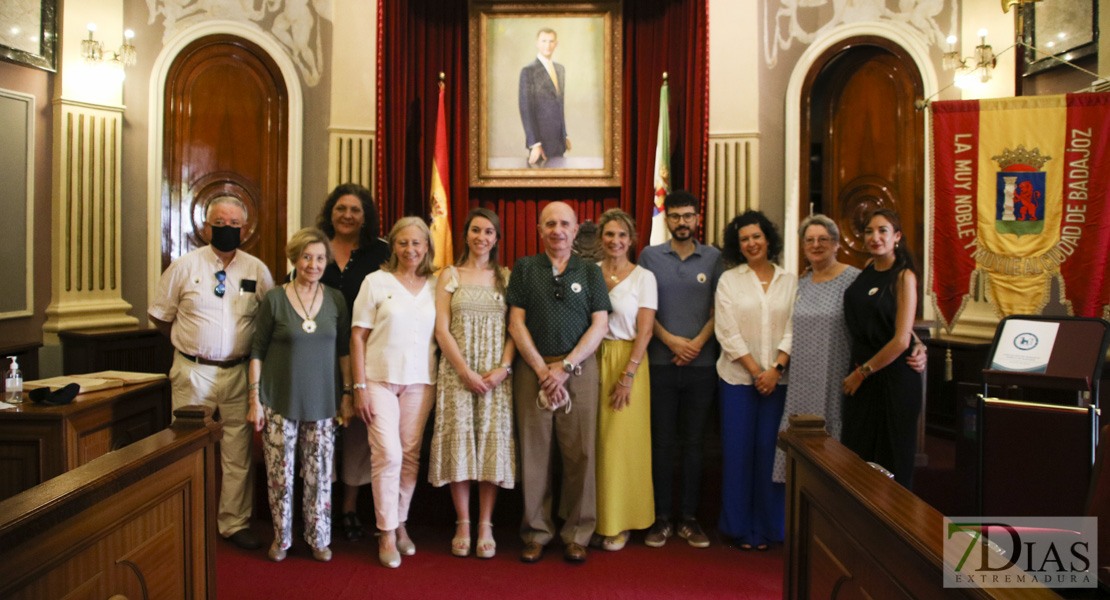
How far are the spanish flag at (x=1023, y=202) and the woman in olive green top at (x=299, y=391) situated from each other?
3.05 m

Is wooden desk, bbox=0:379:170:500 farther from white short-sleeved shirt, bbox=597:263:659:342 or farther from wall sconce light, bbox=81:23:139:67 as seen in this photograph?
wall sconce light, bbox=81:23:139:67

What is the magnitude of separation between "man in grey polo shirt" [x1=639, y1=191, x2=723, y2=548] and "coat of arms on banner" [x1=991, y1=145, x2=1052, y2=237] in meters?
1.70

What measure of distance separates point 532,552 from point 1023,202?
9.60 feet

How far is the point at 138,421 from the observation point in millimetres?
2947

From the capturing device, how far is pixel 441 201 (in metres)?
4.63

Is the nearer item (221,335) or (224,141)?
(221,335)

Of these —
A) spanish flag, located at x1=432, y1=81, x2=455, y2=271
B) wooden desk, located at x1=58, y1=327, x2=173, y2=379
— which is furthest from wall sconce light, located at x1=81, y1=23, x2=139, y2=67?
spanish flag, located at x1=432, y1=81, x2=455, y2=271

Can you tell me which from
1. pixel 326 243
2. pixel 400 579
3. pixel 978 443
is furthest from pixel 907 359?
pixel 326 243

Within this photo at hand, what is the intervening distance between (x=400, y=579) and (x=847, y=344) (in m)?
1.94

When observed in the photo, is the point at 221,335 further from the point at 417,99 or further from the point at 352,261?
the point at 417,99

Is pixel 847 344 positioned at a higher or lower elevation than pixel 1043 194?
lower

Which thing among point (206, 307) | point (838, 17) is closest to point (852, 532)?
point (206, 307)

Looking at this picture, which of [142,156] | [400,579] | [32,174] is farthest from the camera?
[142,156]

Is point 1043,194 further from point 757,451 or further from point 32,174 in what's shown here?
point 32,174
